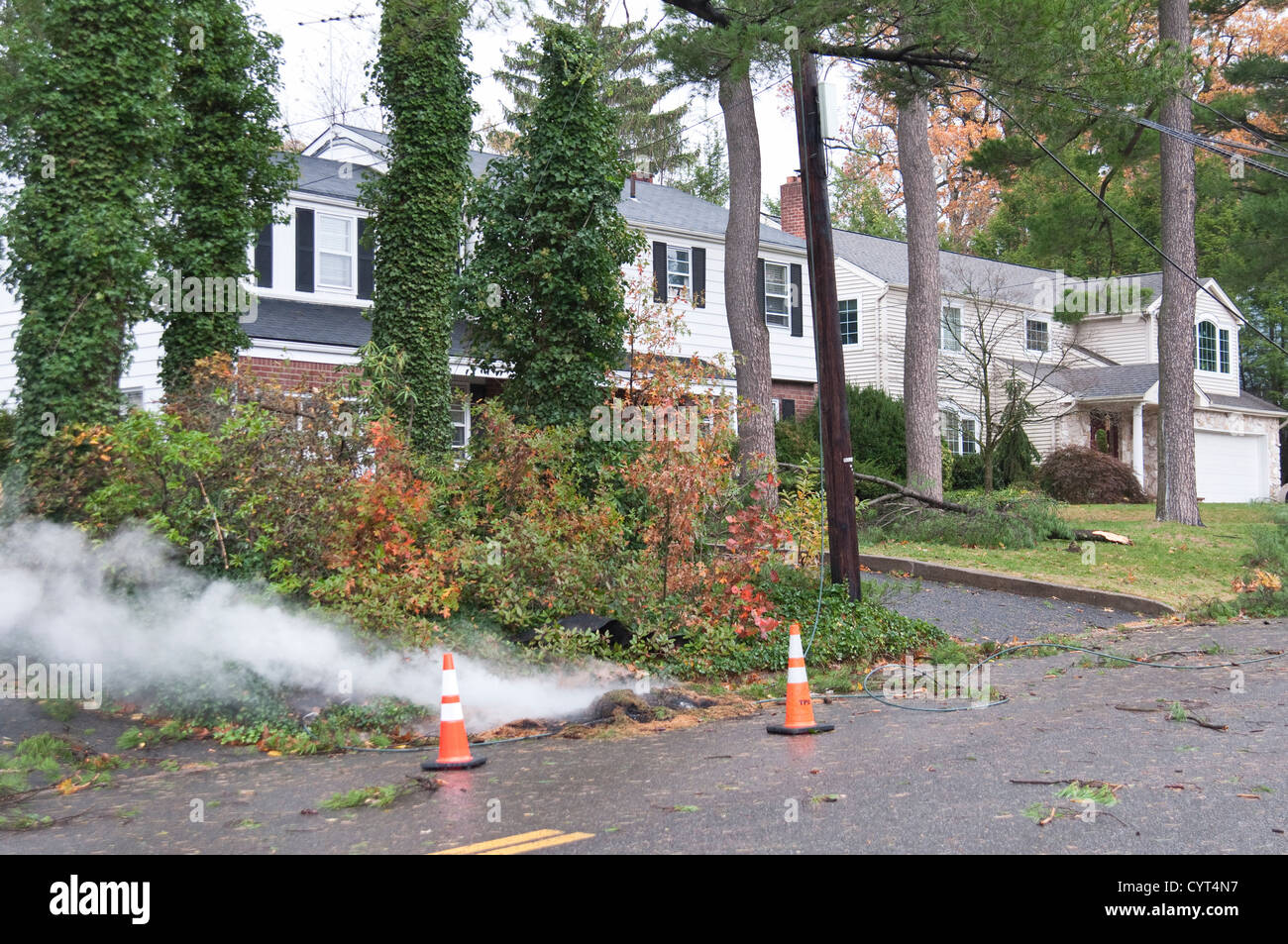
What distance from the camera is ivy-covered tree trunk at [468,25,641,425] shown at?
13258 millimetres

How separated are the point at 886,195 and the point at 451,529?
40.5 meters

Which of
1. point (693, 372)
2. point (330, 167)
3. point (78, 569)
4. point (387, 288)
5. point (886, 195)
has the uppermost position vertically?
point (886, 195)

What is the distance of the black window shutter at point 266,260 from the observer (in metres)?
21.0

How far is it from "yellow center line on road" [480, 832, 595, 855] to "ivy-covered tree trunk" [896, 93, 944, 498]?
705 inches

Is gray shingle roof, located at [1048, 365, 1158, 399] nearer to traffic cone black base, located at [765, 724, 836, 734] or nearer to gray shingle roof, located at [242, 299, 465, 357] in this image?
gray shingle roof, located at [242, 299, 465, 357]

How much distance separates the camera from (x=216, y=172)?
582 inches

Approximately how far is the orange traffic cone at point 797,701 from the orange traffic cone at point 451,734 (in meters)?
2.27

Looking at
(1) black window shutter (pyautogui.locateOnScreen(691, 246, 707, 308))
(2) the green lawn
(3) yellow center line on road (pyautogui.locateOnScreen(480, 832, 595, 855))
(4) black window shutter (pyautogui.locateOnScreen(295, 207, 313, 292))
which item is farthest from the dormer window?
(3) yellow center line on road (pyautogui.locateOnScreen(480, 832, 595, 855))

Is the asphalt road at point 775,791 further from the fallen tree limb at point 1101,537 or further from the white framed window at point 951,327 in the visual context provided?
the white framed window at point 951,327

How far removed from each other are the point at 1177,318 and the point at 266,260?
1749 centimetres

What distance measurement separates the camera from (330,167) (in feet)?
78.1

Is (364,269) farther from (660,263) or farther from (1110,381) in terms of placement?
(1110,381)
